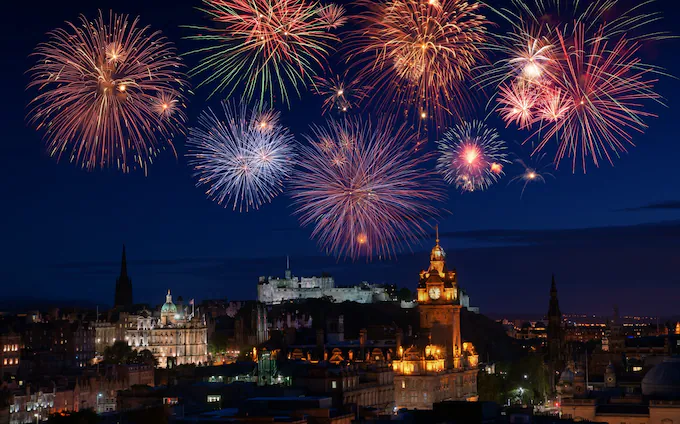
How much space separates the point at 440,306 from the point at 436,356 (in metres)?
9.76

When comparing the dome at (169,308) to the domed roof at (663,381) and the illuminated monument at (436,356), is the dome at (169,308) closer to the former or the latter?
the illuminated monument at (436,356)

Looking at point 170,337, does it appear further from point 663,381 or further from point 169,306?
point 663,381

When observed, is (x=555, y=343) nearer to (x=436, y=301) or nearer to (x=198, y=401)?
(x=436, y=301)

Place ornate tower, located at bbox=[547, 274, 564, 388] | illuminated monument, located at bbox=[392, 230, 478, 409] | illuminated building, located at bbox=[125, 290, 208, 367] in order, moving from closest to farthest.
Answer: illuminated monument, located at bbox=[392, 230, 478, 409] < illuminated building, located at bbox=[125, 290, 208, 367] < ornate tower, located at bbox=[547, 274, 564, 388]

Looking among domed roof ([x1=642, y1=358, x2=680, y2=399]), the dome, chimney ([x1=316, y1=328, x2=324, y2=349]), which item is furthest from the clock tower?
the dome

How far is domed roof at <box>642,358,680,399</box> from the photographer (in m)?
97.0

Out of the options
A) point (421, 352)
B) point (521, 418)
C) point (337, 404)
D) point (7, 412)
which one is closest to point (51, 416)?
point (7, 412)

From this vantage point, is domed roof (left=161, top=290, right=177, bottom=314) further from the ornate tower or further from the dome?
the ornate tower

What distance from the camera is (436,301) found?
128 metres

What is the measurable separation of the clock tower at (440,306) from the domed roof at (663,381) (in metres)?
29.1

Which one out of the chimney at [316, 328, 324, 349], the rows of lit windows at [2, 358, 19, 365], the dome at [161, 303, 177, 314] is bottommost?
the rows of lit windows at [2, 358, 19, 365]

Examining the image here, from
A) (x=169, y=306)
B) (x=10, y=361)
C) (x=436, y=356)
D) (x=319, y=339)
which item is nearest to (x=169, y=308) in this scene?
(x=169, y=306)

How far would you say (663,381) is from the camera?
323 ft

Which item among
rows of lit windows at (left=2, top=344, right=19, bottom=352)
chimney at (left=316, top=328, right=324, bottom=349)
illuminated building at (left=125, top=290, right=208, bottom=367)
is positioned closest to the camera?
rows of lit windows at (left=2, top=344, right=19, bottom=352)
